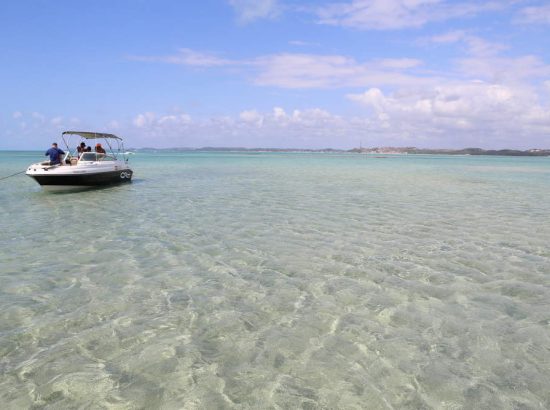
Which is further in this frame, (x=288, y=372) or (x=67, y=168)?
(x=67, y=168)

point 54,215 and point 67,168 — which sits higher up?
point 67,168

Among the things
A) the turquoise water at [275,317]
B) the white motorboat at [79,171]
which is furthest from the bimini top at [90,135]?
the turquoise water at [275,317]

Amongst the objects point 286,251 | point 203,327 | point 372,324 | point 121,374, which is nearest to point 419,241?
point 286,251

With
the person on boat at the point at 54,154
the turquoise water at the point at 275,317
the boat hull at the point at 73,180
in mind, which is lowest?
the turquoise water at the point at 275,317

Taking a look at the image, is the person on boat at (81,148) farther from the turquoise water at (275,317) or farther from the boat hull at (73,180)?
the turquoise water at (275,317)

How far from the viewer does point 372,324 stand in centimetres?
574

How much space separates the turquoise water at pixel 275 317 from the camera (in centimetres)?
420

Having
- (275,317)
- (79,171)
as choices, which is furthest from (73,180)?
(275,317)

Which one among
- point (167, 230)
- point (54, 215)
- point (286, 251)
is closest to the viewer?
point (286, 251)

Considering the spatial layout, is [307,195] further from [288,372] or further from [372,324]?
[288,372]

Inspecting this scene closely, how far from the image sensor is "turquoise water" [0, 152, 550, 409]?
4.20 metres

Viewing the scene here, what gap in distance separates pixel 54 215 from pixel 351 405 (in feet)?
48.6

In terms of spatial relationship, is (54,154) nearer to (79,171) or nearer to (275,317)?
(79,171)

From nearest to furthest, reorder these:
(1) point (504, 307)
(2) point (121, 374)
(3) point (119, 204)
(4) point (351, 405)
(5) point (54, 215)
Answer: (4) point (351, 405)
(2) point (121, 374)
(1) point (504, 307)
(5) point (54, 215)
(3) point (119, 204)
